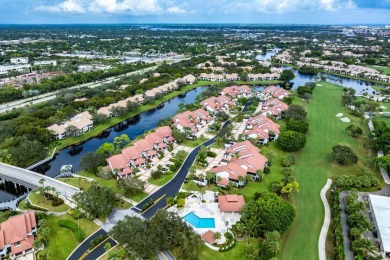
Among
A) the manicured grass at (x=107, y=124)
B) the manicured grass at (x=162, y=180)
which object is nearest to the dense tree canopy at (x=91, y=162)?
the manicured grass at (x=162, y=180)

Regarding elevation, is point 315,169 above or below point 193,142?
below

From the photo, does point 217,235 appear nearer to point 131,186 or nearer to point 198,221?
point 198,221

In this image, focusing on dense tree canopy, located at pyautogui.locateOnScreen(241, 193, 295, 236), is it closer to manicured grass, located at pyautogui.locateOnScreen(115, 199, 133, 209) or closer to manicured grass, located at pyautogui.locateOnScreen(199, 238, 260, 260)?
manicured grass, located at pyautogui.locateOnScreen(199, 238, 260, 260)

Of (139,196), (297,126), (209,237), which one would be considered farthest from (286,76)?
(209,237)

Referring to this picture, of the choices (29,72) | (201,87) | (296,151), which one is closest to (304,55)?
(201,87)

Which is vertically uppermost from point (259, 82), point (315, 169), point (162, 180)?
point (162, 180)

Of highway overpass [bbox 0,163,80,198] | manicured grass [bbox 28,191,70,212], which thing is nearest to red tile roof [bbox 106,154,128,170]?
highway overpass [bbox 0,163,80,198]
